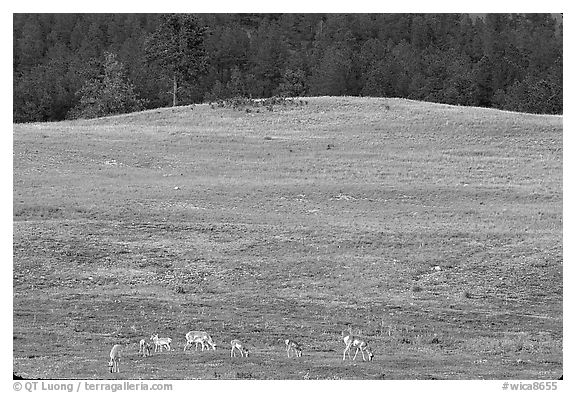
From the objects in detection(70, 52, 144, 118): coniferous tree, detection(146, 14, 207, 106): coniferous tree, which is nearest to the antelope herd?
detection(146, 14, 207, 106): coniferous tree

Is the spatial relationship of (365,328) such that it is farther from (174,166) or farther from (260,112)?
(260,112)

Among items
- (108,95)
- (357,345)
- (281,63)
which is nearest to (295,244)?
(357,345)

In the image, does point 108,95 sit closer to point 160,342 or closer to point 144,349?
point 144,349

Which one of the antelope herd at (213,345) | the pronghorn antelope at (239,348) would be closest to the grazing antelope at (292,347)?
the antelope herd at (213,345)

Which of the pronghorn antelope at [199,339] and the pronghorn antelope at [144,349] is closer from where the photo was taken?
the pronghorn antelope at [144,349]

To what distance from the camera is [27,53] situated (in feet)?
362

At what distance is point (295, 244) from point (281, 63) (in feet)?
213

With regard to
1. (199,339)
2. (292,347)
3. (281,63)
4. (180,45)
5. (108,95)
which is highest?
(180,45)

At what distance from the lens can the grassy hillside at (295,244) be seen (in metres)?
24.6

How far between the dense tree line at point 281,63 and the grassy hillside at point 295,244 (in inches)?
850

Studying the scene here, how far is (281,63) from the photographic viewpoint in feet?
325

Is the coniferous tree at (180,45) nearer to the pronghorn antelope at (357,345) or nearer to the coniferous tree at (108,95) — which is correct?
the coniferous tree at (108,95)

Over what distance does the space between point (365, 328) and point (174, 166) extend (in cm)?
2463

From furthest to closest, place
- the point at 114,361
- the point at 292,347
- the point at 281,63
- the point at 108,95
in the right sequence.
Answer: the point at 281,63
the point at 108,95
the point at 292,347
the point at 114,361
